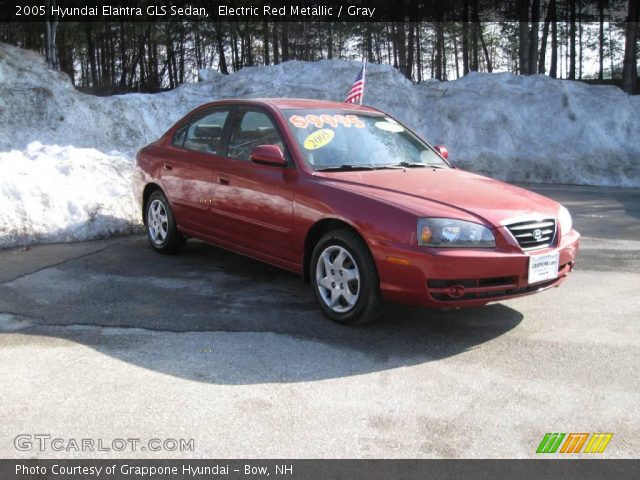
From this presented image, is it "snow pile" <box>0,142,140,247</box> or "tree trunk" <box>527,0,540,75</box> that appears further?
"tree trunk" <box>527,0,540,75</box>

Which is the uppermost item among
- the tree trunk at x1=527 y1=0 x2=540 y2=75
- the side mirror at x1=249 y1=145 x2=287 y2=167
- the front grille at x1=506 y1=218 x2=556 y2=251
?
the tree trunk at x1=527 y1=0 x2=540 y2=75

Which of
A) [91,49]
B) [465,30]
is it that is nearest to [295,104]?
[465,30]

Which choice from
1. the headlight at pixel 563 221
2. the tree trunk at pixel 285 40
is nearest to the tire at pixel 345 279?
the headlight at pixel 563 221

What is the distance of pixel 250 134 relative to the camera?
5.85 m

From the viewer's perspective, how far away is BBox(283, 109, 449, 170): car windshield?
17.5 feet

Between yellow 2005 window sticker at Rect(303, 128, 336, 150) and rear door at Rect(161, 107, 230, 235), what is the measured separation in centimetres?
108

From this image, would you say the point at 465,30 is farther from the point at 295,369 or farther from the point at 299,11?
the point at 295,369

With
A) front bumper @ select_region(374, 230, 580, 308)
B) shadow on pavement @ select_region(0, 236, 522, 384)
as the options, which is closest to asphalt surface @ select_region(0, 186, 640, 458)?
shadow on pavement @ select_region(0, 236, 522, 384)

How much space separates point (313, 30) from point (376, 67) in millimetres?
17866

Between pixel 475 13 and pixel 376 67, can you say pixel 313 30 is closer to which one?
pixel 475 13

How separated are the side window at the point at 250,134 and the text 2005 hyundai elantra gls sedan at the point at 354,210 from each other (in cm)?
1

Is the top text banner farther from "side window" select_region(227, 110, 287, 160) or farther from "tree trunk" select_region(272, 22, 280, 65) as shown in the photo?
"side window" select_region(227, 110, 287, 160)

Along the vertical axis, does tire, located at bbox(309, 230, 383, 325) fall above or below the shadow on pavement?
above

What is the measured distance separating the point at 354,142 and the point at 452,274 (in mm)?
1819
